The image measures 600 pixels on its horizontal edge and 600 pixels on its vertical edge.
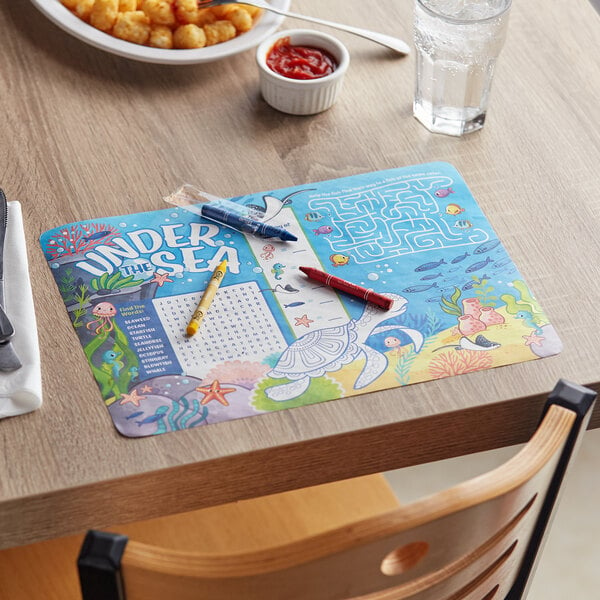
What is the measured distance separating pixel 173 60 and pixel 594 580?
3.95 feet

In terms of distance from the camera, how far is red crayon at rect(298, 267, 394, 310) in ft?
3.09

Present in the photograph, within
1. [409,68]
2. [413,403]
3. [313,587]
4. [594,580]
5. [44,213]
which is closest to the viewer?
[313,587]

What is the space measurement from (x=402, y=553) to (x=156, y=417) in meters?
0.26

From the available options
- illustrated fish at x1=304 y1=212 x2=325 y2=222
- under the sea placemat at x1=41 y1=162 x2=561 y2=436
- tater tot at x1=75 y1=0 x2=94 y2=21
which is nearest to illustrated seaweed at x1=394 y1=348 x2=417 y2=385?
under the sea placemat at x1=41 y1=162 x2=561 y2=436

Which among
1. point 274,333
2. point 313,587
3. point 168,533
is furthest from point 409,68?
point 313,587

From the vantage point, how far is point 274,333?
3.00 ft

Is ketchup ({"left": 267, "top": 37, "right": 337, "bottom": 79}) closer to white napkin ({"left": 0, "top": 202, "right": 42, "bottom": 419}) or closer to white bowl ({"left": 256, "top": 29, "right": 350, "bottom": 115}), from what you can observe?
white bowl ({"left": 256, "top": 29, "right": 350, "bottom": 115})

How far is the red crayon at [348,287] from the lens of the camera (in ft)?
3.09

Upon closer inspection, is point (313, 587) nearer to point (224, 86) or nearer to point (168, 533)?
point (168, 533)

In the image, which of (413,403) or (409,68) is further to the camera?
(409,68)

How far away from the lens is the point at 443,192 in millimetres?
1078

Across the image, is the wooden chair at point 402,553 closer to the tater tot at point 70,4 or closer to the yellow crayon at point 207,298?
the yellow crayon at point 207,298

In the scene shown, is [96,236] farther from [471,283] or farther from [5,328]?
[471,283]

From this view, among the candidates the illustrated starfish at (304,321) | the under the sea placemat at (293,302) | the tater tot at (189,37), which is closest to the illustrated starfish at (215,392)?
the under the sea placemat at (293,302)
